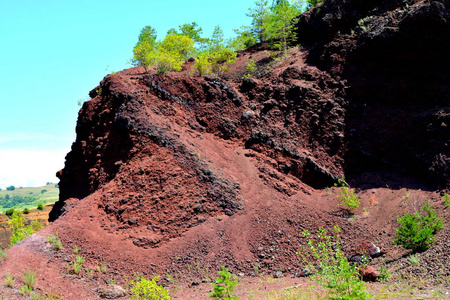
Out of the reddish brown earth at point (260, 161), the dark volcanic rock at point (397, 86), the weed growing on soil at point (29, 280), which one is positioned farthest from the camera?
the dark volcanic rock at point (397, 86)

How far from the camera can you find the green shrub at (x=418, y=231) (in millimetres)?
9383

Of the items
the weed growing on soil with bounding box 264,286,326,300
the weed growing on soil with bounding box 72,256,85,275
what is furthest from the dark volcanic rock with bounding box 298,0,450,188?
the weed growing on soil with bounding box 72,256,85,275

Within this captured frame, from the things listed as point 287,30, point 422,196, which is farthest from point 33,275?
point 287,30

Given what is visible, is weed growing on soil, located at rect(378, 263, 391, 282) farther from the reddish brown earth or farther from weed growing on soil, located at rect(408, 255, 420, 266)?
weed growing on soil, located at rect(408, 255, 420, 266)

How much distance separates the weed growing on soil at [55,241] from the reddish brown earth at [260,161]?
5.5 inches

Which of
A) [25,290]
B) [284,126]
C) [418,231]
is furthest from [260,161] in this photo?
[25,290]

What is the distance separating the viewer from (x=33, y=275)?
26.7ft

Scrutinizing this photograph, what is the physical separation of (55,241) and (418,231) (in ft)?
33.0

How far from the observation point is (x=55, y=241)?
1010 centimetres

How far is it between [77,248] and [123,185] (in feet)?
9.65

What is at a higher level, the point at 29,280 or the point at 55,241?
the point at 55,241

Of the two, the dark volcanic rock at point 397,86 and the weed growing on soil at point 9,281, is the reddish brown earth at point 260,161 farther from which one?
the weed growing on soil at point 9,281

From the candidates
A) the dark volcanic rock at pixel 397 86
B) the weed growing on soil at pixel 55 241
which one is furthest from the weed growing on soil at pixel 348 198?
the weed growing on soil at pixel 55 241

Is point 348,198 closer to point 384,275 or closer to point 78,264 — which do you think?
point 384,275
